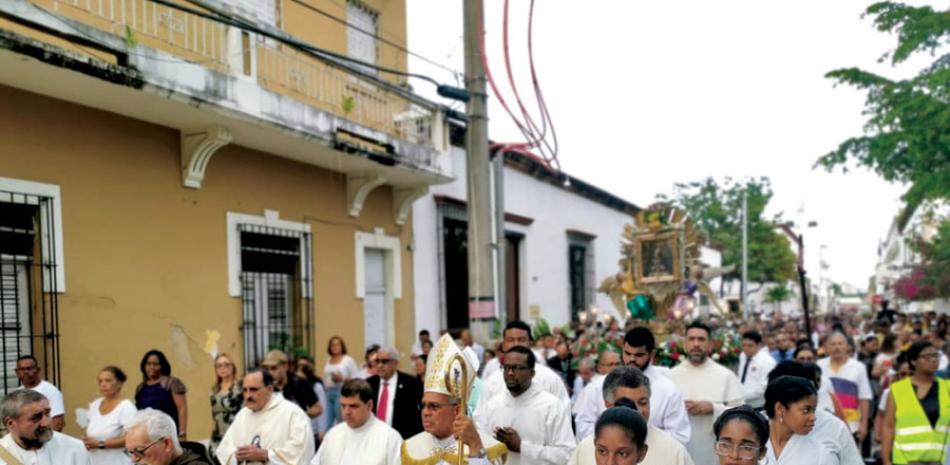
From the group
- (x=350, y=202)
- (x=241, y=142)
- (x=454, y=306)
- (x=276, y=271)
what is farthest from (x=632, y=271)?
(x=241, y=142)

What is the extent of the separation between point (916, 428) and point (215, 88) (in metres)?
6.81

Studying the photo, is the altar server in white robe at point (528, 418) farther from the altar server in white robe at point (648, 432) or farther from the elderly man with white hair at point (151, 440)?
the elderly man with white hair at point (151, 440)

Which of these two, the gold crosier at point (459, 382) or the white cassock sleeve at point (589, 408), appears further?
the white cassock sleeve at point (589, 408)

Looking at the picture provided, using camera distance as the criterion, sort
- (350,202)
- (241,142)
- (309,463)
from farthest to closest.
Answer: (350,202) < (241,142) < (309,463)

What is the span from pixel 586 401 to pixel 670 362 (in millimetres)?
3615

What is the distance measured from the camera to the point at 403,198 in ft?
45.0

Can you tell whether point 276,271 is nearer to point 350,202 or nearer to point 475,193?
point 350,202

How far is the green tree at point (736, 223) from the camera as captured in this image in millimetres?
41562

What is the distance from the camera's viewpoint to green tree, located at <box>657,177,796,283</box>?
136 ft

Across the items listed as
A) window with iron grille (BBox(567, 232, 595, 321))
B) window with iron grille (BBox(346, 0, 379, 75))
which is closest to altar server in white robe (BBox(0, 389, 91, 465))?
window with iron grille (BBox(346, 0, 379, 75))

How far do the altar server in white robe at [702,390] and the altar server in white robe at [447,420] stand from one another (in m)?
2.43

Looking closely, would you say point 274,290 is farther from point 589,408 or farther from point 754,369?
point 589,408

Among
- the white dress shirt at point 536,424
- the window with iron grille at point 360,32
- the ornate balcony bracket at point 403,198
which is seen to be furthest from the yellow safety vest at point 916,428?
the window with iron grille at point 360,32

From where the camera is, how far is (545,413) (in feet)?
16.6
